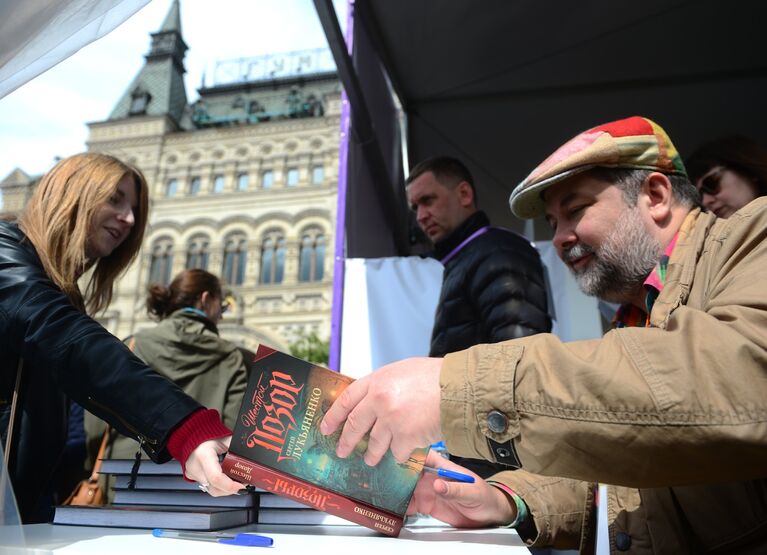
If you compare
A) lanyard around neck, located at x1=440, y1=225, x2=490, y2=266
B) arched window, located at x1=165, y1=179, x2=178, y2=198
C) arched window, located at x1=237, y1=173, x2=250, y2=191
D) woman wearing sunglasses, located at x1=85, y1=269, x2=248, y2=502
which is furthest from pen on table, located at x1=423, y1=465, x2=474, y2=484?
arched window, located at x1=165, y1=179, x2=178, y2=198

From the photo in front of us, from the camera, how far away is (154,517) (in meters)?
0.78

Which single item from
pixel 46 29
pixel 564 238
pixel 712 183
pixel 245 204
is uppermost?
pixel 245 204

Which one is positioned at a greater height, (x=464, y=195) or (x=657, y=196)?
(x=464, y=195)

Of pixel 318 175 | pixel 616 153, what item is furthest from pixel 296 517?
pixel 318 175

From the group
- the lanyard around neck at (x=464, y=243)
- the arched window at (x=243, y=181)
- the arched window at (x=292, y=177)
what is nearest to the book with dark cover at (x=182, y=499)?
the lanyard around neck at (x=464, y=243)

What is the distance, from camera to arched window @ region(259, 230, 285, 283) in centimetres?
2080

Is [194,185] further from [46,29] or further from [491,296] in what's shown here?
[46,29]

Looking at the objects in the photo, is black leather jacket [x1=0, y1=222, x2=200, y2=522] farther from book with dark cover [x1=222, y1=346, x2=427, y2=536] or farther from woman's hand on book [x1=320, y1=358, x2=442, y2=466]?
woman's hand on book [x1=320, y1=358, x2=442, y2=466]

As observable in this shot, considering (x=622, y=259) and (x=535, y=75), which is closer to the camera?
(x=622, y=259)

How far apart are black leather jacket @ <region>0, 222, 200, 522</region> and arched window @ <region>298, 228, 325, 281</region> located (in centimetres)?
1939

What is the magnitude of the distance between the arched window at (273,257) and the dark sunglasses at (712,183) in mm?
19275

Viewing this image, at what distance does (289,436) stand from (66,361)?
479mm

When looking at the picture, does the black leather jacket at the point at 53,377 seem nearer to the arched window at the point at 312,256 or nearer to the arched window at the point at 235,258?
the arched window at the point at 312,256

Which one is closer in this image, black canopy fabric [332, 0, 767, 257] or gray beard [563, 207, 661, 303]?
gray beard [563, 207, 661, 303]
